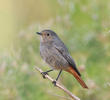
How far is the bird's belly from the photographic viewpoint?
6.34m

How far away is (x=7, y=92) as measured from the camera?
252 inches

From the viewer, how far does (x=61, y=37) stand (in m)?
7.55

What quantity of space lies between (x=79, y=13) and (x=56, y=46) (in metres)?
1.46

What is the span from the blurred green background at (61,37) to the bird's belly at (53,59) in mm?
359

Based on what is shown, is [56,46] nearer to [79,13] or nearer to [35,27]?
[35,27]

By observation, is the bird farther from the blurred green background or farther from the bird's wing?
the blurred green background

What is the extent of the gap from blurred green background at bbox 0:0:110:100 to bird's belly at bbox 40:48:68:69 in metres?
0.36

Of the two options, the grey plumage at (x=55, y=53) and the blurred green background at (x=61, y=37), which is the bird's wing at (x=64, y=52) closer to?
the grey plumage at (x=55, y=53)

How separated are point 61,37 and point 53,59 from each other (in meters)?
1.19

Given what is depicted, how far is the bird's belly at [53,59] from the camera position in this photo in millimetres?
6336

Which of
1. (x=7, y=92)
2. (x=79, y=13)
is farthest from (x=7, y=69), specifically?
(x=79, y=13)

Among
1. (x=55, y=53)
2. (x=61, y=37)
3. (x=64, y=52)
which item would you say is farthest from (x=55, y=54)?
(x=61, y=37)

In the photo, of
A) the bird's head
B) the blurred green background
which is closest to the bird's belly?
the bird's head

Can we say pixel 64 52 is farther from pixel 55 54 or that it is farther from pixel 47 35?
pixel 47 35
